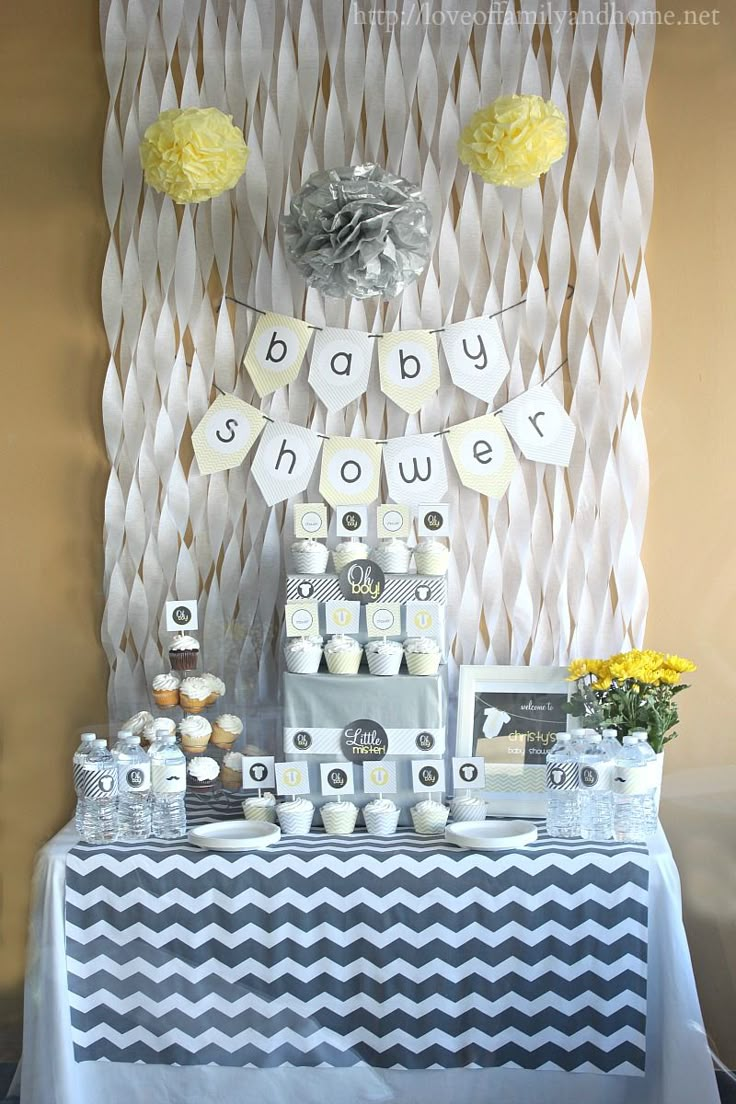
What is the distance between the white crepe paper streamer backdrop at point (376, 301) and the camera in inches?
93.7

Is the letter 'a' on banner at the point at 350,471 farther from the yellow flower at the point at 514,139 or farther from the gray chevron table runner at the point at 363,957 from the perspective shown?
the gray chevron table runner at the point at 363,957

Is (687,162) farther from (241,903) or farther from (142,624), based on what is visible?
(241,903)

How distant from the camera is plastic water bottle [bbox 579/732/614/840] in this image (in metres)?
2.04

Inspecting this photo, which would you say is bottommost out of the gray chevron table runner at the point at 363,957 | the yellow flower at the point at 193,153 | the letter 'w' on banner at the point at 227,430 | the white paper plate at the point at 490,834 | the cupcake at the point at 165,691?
the gray chevron table runner at the point at 363,957

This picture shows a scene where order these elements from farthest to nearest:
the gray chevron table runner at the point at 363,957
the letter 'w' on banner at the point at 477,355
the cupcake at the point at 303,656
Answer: the letter 'w' on banner at the point at 477,355
the cupcake at the point at 303,656
the gray chevron table runner at the point at 363,957

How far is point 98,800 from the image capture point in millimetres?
2080

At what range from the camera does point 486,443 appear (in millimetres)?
Result: 2402

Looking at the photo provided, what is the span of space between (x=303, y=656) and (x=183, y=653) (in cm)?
31

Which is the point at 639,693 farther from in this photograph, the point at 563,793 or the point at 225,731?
the point at 225,731

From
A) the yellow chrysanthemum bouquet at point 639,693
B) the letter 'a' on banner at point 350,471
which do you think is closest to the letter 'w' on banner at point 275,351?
the letter 'a' on banner at point 350,471

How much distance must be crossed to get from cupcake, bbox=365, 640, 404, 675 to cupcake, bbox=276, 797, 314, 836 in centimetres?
30

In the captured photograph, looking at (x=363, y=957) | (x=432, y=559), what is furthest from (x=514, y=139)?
(x=363, y=957)

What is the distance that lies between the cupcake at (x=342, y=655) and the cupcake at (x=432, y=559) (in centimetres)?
22

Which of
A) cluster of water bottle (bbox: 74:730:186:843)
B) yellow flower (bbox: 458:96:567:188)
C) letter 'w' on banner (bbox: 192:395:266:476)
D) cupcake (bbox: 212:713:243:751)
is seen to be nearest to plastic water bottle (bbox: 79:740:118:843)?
cluster of water bottle (bbox: 74:730:186:843)
